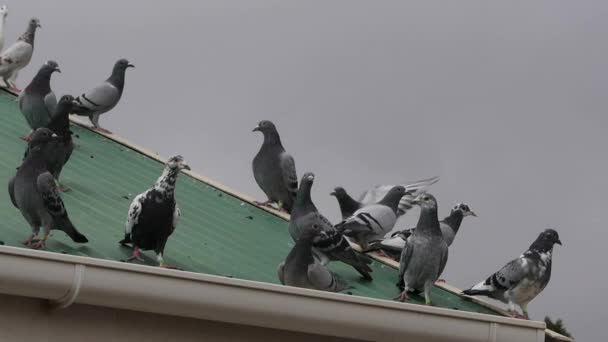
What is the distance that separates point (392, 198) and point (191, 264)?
3771 millimetres

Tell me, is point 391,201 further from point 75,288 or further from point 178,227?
point 75,288

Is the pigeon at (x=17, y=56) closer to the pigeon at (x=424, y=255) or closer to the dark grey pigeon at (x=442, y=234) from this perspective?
the dark grey pigeon at (x=442, y=234)

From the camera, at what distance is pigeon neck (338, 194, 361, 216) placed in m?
14.5

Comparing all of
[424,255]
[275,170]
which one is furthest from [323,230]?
[275,170]

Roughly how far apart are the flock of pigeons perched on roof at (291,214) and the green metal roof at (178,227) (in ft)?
0.58

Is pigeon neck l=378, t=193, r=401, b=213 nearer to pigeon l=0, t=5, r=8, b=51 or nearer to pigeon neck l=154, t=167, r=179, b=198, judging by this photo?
pigeon neck l=154, t=167, r=179, b=198

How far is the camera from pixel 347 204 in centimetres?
1456

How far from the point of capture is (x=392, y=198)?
13930 mm

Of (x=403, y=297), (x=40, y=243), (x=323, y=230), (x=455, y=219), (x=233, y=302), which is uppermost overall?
(x=455, y=219)

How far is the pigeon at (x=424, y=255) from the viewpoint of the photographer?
38.1 feet

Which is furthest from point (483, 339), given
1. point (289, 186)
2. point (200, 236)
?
point (289, 186)

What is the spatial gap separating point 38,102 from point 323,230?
3342 mm

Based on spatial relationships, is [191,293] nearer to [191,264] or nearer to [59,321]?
[59,321]

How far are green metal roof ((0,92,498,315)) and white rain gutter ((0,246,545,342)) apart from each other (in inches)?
64.0
